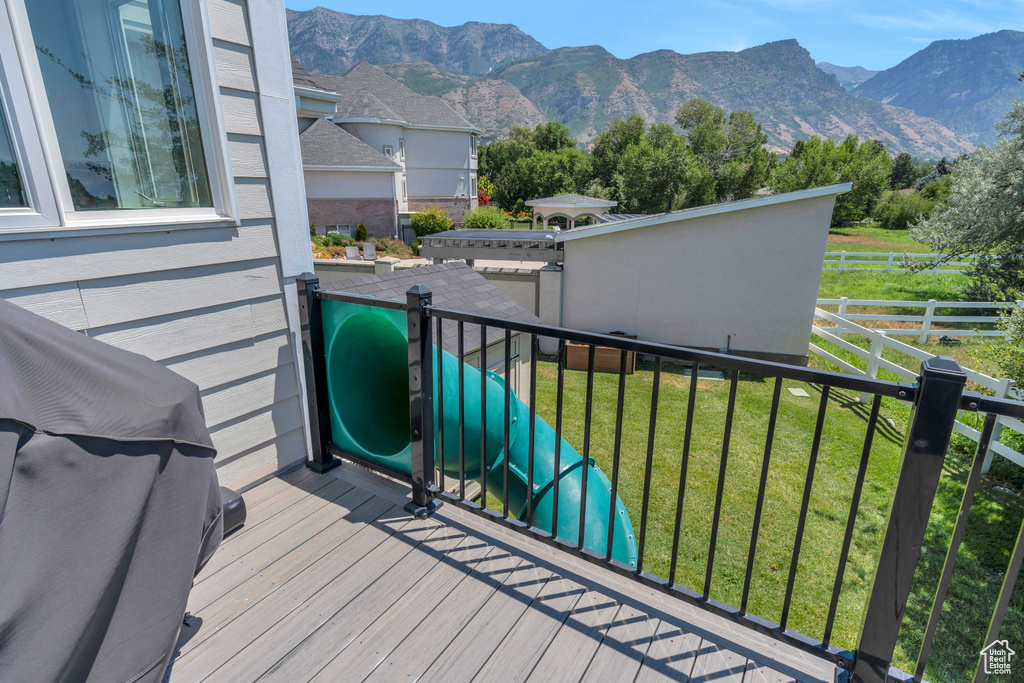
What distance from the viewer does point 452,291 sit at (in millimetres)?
5605

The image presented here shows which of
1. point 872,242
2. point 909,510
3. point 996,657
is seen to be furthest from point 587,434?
point 872,242

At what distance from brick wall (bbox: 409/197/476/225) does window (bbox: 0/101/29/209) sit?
27688 millimetres

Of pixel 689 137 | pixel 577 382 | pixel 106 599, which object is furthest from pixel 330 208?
pixel 689 137

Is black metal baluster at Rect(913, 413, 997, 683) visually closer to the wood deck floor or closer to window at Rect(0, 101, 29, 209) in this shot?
the wood deck floor

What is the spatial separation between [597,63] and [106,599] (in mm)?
230700

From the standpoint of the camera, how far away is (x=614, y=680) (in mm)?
1654

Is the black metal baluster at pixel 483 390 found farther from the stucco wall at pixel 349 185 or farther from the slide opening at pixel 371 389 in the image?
the stucco wall at pixel 349 185

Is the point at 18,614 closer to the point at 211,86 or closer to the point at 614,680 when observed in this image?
the point at 614,680

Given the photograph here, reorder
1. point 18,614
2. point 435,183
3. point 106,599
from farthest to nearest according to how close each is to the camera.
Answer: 1. point 435,183
2. point 106,599
3. point 18,614

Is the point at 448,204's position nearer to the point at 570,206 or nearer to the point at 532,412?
the point at 570,206

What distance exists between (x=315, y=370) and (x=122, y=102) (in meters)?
1.47

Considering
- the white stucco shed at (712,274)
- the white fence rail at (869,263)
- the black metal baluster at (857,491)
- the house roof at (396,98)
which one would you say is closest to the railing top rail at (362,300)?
the black metal baluster at (857,491)

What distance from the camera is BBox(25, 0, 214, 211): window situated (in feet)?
6.25

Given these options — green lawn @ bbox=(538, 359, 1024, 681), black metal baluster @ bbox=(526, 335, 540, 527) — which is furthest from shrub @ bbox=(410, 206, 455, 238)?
black metal baluster @ bbox=(526, 335, 540, 527)
